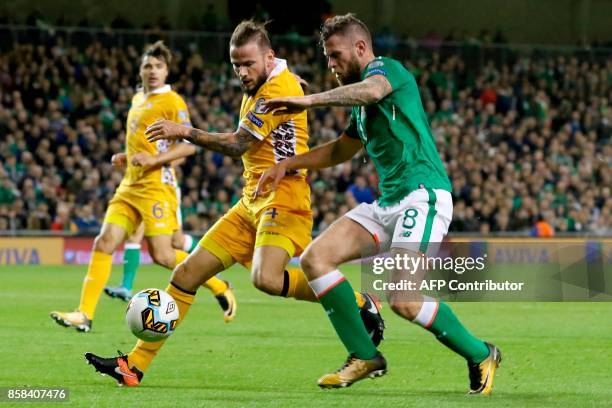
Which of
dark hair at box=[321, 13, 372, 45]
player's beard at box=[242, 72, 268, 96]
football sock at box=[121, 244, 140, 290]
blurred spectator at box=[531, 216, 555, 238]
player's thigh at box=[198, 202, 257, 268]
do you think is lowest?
blurred spectator at box=[531, 216, 555, 238]

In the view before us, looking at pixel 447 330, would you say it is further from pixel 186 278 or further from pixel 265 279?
pixel 186 278

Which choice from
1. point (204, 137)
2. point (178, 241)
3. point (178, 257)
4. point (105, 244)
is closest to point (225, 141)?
point (204, 137)

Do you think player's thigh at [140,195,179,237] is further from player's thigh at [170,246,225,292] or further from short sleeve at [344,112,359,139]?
short sleeve at [344,112,359,139]

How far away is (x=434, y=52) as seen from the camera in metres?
28.6

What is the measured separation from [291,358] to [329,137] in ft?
54.0

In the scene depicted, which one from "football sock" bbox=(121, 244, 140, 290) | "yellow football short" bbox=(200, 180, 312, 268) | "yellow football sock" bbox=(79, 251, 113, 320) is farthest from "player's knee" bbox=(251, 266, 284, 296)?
"football sock" bbox=(121, 244, 140, 290)

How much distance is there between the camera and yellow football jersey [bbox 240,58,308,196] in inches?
290

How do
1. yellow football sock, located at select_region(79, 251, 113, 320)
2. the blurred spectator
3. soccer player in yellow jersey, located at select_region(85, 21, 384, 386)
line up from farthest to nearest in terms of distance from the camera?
the blurred spectator → yellow football sock, located at select_region(79, 251, 113, 320) → soccer player in yellow jersey, located at select_region(85, 21, 384, 386)

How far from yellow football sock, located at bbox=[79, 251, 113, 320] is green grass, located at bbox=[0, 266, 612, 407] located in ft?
0.76

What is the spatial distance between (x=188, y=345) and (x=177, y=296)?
207 centimetres

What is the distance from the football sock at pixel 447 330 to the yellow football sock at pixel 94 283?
4.25m

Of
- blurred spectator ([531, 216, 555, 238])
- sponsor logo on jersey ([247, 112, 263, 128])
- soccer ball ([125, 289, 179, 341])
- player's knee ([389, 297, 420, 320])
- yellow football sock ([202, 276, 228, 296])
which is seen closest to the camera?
player's knee ([389, 297, 420, 320])

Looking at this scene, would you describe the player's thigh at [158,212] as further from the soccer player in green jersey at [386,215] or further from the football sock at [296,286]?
the soccer player in green jersey at [386,215]

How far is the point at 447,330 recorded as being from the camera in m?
6.57
